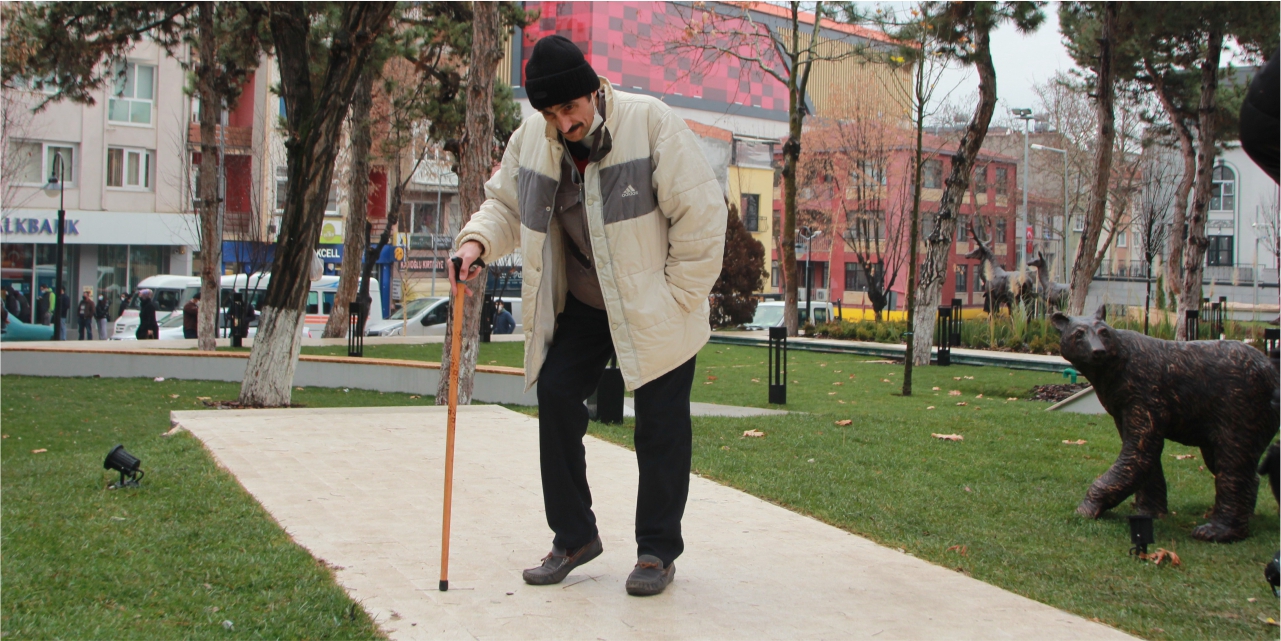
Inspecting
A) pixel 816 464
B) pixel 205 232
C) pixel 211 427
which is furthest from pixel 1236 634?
pixel 205 232

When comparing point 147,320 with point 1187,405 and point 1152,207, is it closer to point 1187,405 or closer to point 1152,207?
point 1187,405

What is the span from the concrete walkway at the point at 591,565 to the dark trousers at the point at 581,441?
0.20 meters

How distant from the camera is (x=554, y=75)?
11.0ft

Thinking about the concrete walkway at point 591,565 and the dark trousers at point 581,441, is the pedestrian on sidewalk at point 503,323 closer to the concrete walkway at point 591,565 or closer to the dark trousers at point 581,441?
the concrete walkway at point 591,565

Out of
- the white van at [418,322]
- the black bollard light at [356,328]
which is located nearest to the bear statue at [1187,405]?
the black bollard light at [356,328]

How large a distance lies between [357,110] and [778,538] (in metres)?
18.6

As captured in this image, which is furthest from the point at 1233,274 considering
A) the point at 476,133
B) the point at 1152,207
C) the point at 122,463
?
the point at 122,463

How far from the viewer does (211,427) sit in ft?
23.9

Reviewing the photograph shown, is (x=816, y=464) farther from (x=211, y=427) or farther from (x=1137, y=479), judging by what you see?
(x=211, y=427)

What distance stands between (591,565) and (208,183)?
17208 millimetres

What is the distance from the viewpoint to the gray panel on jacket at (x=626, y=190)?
350 centimetres

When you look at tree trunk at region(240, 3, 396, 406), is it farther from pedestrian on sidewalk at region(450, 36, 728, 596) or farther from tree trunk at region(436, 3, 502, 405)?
pedestrian on sidewalk at region(450, 36, 728, 596)

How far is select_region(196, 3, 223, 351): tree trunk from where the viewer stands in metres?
18.2

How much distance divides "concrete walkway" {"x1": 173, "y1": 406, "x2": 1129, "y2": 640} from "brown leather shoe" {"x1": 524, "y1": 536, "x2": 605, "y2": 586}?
0.14ft
